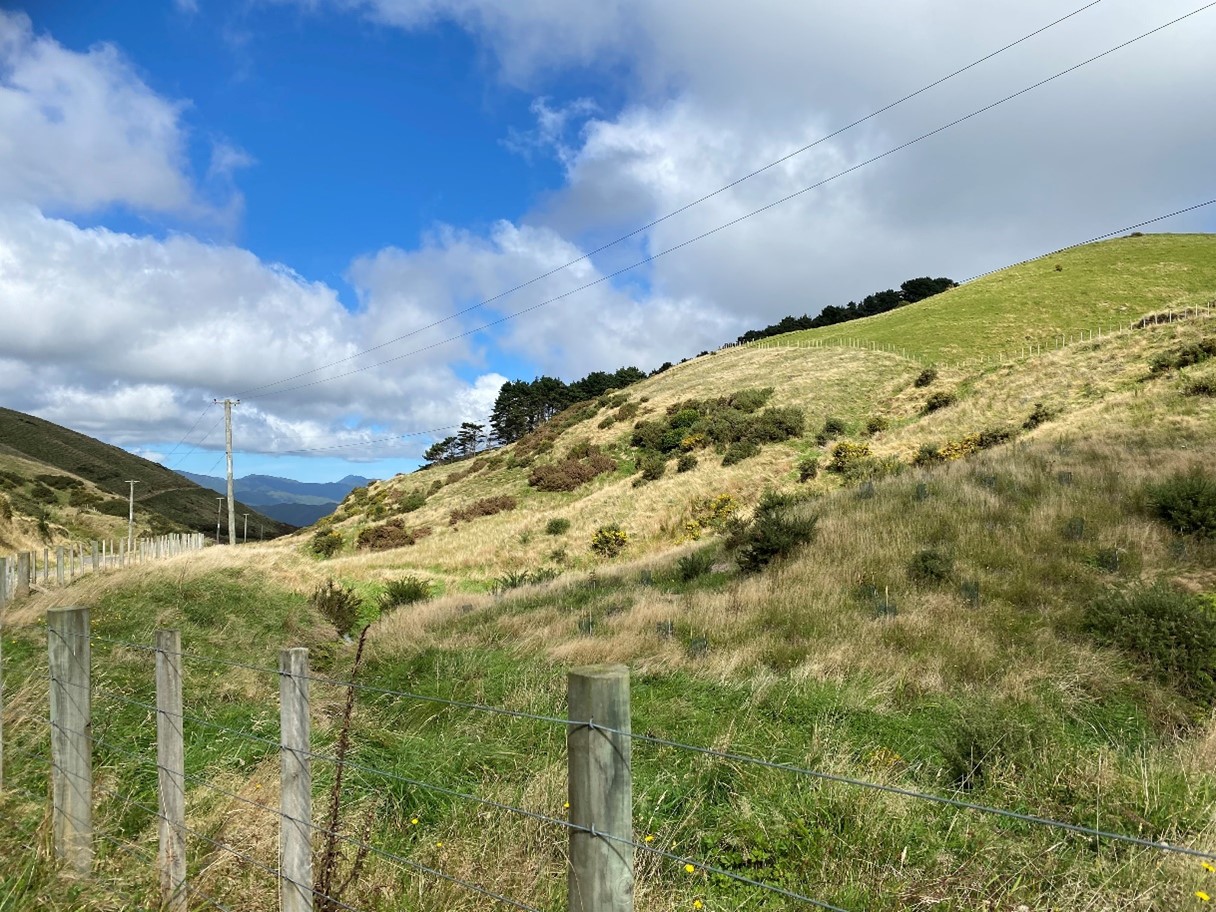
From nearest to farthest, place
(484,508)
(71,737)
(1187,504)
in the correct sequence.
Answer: (71,737) < (1187,504) < (484,508)

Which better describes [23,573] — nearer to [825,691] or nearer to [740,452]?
[825,691]

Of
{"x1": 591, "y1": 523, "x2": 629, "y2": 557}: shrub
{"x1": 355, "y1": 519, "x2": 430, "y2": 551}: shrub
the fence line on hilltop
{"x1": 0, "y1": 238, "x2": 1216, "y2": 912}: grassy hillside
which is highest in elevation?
the fence line on hilltop

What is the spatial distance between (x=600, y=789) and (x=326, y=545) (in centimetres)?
3940

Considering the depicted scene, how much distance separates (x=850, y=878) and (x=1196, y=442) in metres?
16.7

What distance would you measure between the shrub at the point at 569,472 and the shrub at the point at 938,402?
634 inches

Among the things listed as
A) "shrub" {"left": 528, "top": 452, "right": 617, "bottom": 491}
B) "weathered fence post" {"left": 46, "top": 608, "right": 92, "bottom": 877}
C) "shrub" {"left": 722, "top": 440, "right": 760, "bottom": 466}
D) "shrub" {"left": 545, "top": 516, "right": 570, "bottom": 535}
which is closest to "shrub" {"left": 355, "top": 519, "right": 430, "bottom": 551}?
"shrub" {"left": 528, "top": 452, "right": 617, "bottom": 491}

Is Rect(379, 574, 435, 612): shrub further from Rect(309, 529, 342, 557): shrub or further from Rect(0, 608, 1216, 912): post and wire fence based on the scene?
Rect(309, 529, 342, 557): shrub

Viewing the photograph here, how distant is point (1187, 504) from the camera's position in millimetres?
10625

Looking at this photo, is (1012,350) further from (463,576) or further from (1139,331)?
(463,576)

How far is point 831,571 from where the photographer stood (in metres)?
11.6

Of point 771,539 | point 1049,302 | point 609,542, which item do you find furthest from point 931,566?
point 1049,302

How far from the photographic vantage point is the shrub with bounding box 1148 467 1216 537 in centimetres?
1027

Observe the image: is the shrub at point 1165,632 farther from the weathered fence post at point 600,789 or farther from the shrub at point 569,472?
the shrub at point 569,472

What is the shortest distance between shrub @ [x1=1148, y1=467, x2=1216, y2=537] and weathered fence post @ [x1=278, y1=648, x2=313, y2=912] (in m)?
12.2
